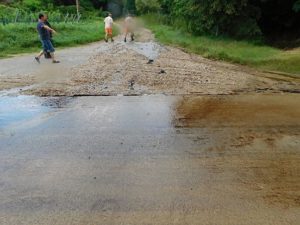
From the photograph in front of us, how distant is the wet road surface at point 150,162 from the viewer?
4551mm

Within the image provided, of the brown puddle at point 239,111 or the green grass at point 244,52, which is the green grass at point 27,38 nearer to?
the green grass at point 244,52

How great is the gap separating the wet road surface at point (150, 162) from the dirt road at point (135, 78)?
1192 millimetres

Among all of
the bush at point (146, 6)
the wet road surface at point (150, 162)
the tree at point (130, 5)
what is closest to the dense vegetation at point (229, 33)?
the wet road surface at point (150, 162)

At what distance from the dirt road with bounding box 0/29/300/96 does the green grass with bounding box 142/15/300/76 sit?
3.35ft

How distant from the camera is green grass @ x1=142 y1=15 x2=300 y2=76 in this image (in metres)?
14.8

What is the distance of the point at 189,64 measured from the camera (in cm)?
1440

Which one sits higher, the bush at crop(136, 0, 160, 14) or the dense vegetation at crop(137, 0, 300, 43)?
the dense vegetation at crop(137, 0, 300, 43)

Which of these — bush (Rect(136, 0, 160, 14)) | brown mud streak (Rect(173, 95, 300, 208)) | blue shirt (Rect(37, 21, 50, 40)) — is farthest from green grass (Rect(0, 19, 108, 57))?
bush (Rect(136, 0, 160, 14))

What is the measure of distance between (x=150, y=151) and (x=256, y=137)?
177 centimetres

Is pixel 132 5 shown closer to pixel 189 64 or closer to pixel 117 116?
pixel 189 64

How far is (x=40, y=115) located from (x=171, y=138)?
288cm

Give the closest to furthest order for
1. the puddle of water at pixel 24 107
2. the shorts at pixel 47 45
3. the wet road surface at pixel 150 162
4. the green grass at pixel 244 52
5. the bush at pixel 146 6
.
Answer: the wet road surface at pixel 150 162 → the puddle of water at pixel 24 107 → the green grass at pixel 244 52 → the shorts at pixel 47 45 → the bush at pixel 146 6

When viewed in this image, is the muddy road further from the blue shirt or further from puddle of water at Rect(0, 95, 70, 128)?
the blue shirt

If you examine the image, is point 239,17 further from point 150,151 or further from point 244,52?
point 150,151
